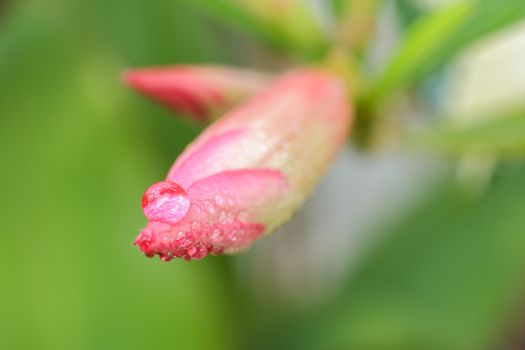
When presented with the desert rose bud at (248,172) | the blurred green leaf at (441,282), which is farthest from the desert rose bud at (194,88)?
the blurred green leaf at (441,282)

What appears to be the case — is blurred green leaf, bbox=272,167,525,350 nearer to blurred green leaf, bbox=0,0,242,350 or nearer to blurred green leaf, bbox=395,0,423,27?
blurred green leaf, bbox=0,0,242,350

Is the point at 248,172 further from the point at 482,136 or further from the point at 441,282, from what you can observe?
the point at 441,282

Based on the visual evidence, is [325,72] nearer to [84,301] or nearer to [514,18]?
[514,18]

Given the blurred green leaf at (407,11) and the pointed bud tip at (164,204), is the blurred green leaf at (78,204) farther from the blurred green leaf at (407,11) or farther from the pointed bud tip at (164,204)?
the pointed bud tip at (164,204)

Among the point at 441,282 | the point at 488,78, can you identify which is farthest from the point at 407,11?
the point at 441,282

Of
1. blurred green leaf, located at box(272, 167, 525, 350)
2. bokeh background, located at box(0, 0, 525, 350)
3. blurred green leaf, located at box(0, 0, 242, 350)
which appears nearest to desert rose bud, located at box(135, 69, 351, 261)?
bokeh background, located at box(0, 0, 525, 350)

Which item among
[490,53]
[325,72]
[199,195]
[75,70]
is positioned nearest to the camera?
[199,195]

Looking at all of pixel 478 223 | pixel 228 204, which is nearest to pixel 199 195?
pixel 228 204
